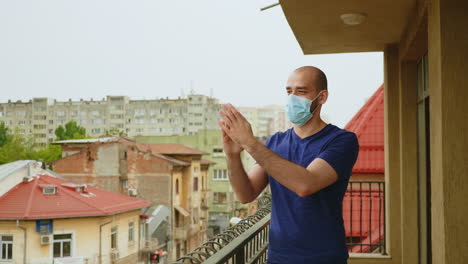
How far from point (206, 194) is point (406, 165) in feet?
156

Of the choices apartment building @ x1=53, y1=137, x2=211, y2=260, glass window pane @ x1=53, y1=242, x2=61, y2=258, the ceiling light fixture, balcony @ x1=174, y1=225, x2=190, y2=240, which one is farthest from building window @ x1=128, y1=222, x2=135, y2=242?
the ceiling light fixture

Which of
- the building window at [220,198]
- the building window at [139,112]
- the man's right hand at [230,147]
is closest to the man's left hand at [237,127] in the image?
the man's right hand at [230,147]

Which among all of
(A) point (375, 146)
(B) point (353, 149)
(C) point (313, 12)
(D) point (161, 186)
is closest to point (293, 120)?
(B) point (353, 149)

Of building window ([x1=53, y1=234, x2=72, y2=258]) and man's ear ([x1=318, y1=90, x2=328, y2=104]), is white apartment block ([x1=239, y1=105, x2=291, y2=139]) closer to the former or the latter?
building window ([x1=53, y1=234, x2=72, y2=258])

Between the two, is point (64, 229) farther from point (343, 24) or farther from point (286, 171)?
point (286, 171)

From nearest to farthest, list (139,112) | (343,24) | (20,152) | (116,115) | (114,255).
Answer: (343,24)
(114,255)
(20,152)
(116,115)
(139,112)

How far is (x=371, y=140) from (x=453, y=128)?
7.93 meters

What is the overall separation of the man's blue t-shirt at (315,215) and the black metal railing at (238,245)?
44cm

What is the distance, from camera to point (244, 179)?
2.11 m

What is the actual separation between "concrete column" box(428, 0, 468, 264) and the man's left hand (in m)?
1.44

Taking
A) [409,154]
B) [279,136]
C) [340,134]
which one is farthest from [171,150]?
[340,134]

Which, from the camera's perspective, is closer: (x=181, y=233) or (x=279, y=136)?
(x=279, y=136)

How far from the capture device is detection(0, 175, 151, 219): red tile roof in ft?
114

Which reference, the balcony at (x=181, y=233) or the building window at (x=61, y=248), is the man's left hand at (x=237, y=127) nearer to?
the building window at (x=61, y=248)
